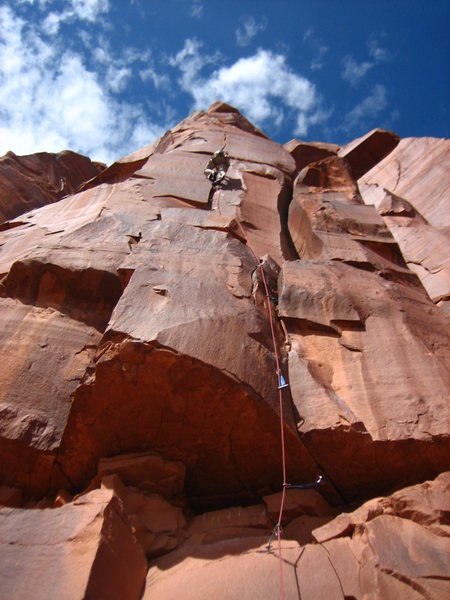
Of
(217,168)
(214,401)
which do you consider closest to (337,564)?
(214,401)

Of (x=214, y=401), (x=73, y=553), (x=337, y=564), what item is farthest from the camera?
(x=214, y=401)

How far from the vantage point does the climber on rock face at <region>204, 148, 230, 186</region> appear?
8164 mm

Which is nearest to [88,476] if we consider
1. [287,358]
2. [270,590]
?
[270,590]

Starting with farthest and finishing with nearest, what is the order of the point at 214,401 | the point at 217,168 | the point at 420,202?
the point at 420,202, the point at 217,168, the point at 214,401

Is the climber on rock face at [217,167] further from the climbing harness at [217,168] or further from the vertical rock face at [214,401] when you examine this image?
the vertical rock face at [214,401]

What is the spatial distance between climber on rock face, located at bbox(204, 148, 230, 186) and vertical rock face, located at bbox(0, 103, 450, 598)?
2685 mm

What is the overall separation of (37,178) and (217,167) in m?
7.28

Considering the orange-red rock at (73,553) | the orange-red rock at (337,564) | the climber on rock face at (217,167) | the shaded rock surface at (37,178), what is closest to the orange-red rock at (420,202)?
the climber on rock face at (217,167)

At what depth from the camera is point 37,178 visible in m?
13.4

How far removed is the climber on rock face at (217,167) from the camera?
26.8 ft

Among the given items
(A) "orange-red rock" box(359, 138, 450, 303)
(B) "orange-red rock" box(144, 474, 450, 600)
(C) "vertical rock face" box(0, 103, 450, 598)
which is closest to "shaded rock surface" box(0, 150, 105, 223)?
(C) "vertical rock face" box(0, 103, 450, 598)

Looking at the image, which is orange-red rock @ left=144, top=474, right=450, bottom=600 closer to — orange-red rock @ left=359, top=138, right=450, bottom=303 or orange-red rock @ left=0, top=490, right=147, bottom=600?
orange-red rock @ left=0, top=490, right=147, bottom=600

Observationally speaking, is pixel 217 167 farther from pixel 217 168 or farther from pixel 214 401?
pixel 214 401

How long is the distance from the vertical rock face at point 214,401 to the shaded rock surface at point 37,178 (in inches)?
A: 278
